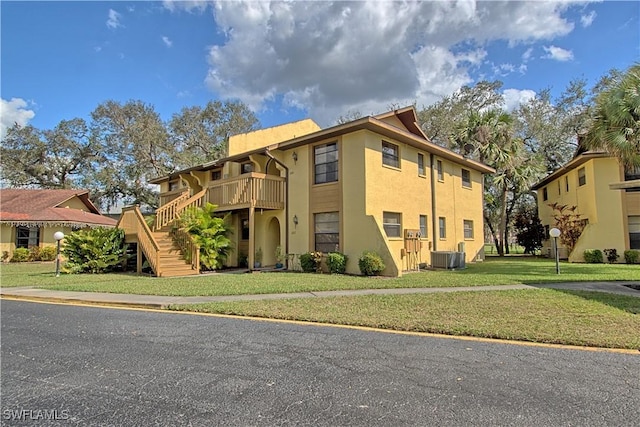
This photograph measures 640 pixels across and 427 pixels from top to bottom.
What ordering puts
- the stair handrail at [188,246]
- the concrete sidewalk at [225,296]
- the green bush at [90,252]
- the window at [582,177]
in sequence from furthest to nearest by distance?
the window at [582,177] → the green bush at [90,252] → the stair handrail at [188,246] → the concrete sidewalk at [225,296]

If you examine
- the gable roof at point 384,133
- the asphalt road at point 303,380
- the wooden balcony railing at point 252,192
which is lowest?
the asphalt road at point 303,380

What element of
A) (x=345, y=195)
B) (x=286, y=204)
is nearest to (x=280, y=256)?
(x=286, y=204)

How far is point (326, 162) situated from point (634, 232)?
17148 mm

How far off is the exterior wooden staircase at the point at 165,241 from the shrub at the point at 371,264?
705cm

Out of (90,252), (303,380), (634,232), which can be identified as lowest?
(303,380)

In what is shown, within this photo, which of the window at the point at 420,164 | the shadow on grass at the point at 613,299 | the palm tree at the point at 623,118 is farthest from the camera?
the window at the point at 420,164

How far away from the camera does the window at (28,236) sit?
24.8 m

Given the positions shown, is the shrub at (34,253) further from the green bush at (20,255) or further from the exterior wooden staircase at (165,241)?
the exterior wooden staircase at (165,241)

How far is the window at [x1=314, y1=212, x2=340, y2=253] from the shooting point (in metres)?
15.2

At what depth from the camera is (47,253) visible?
24.3 metres

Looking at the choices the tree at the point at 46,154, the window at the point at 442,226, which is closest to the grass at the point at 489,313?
the window at the point at 442,226

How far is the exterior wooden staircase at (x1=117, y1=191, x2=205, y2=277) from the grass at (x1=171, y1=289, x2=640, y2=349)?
24.2 feet

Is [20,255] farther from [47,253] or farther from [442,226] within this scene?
[442,226]

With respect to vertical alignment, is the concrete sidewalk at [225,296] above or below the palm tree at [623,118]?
below
